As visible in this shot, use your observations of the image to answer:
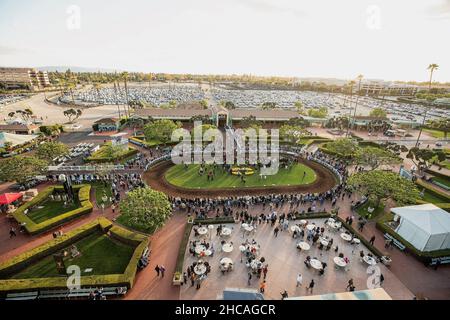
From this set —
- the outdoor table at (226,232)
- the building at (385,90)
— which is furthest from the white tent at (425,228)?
the building at (385,90)

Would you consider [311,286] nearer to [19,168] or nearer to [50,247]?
[50,247]

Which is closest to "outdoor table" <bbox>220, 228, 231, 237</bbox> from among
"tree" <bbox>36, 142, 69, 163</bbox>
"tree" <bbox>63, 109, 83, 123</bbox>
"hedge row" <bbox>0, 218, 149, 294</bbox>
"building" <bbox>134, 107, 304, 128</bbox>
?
"hedge row" <bbox>0, 218, 149, 294</bbox>

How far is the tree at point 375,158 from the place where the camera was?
3541 cm

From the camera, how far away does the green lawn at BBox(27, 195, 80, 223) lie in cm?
2711

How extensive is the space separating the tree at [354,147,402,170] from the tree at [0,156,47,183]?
4597 centimetres

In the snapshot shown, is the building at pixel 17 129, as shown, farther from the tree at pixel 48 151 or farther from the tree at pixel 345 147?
the tree at pixel 345 147

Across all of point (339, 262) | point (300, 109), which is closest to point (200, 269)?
point (339, 262)

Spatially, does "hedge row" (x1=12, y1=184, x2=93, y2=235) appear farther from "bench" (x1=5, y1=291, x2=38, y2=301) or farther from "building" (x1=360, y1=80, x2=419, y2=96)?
"building" (x1=360, y1=80, x2=419, y2=96)

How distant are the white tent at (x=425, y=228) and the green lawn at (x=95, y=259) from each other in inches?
1065

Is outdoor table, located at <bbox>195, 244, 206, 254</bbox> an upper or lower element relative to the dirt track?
lower

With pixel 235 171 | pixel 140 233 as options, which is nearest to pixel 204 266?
pixel 140 233

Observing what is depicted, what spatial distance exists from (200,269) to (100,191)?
20.4 metres

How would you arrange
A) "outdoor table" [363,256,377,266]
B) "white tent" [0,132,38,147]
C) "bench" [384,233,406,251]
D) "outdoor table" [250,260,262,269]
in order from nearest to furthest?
"outdoor table" [250,260,262,269], "outdoor table" [363,256,377,266], "bench" [384,233,406,251], "white tent" [0,132,38,147]

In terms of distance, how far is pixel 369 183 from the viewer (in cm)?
2778
